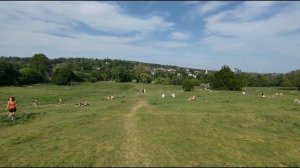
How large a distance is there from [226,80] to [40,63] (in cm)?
9554

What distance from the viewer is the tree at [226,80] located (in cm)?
8846

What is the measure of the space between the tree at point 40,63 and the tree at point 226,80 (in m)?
89.2

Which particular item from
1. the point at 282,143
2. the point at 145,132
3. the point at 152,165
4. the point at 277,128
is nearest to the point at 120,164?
the point at 152,165

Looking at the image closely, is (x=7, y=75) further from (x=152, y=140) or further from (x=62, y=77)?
(x=152, y=140)

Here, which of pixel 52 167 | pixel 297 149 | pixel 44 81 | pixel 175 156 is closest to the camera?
pixel 52 167

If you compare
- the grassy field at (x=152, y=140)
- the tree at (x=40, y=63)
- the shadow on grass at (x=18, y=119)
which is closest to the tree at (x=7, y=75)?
the tree at (x=40, y=63)

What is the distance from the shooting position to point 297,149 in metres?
23.3

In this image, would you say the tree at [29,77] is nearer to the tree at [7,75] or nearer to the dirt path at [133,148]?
the tree at [7,75]

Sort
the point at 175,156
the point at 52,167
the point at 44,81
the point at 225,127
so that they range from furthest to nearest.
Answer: the point at 44,81 → the point at 225,127 → the point at 175,156 → the point at 52,167

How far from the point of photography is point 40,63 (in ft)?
513

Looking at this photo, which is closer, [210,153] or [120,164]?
[120,164]

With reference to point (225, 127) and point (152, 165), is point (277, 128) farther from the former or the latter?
point (152, 165)

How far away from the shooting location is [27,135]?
2364 cm

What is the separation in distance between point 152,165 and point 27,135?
11039mm
